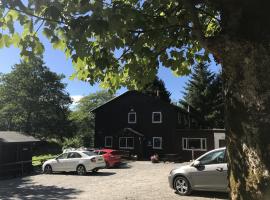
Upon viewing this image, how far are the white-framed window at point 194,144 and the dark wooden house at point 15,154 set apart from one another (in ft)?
59.3

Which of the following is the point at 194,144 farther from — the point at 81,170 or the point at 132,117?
the point at 81,170

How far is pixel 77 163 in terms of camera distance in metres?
24.5

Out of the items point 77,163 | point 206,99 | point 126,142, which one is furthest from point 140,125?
point 77,163

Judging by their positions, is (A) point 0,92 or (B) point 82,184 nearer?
(B) point 82,184

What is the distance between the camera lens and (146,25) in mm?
6633

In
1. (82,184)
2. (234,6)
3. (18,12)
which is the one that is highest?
(18,12)

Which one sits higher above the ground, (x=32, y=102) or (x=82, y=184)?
(x=32, y=102)

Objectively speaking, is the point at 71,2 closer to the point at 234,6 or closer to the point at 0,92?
the point at 234,6

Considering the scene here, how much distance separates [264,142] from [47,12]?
3.17m

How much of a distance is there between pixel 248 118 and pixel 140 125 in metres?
39.6

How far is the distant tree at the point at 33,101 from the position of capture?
180ft

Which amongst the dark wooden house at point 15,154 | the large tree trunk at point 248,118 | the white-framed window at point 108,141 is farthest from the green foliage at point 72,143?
the large tree trunk at point 248,118

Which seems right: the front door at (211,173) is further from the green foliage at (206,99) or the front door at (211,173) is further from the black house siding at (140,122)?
the green foliage at (206,99)

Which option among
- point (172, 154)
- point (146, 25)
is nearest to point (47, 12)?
point (146, 25)
